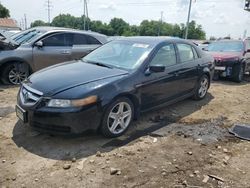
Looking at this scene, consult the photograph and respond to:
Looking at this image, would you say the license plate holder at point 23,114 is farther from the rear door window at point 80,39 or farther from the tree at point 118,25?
the tree at point 118,25

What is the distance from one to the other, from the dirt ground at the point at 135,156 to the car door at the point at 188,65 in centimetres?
84

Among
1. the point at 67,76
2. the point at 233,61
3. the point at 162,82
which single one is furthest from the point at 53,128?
the point at 233,61

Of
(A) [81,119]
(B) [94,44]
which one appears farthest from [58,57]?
(A) [81,119]

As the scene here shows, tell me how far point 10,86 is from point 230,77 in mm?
7180

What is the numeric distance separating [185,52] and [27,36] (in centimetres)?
474

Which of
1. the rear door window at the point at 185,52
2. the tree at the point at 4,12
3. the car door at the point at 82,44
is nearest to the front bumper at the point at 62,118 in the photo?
the rear door window at the point at 185,52

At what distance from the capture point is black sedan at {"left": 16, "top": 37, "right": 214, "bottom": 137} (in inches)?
160

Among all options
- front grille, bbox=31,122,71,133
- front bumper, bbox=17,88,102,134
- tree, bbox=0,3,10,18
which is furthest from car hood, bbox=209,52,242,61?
tree, bbox=0,3,10,18

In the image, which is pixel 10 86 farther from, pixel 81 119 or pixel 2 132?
pixel 81 119

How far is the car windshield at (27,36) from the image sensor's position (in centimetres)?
815

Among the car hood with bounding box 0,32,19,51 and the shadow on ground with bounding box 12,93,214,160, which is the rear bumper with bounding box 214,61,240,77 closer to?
the shadow on ground with bounding box 12,93,214,160

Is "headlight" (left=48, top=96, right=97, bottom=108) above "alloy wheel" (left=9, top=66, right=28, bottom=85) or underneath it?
above

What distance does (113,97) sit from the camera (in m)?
4.33

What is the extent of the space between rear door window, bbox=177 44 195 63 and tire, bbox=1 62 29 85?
14.2 ft
